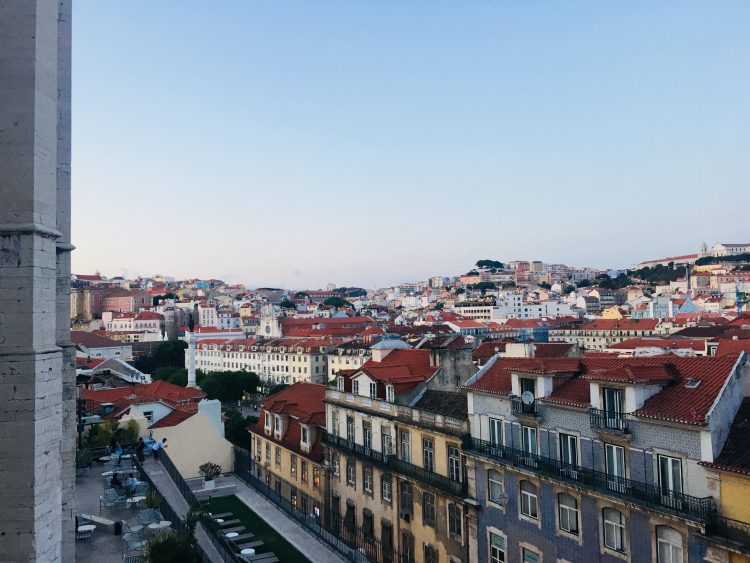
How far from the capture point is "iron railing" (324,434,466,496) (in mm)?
22234

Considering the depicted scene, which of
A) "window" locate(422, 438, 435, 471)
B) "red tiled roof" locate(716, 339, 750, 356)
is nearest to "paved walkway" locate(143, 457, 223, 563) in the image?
"window" locate(422, 438, 435, 471)

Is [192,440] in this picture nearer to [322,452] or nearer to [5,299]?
[322,452]

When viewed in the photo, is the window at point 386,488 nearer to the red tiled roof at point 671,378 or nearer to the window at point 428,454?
the window at point 428,454

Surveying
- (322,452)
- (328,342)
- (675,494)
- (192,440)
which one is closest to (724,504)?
(675,494)

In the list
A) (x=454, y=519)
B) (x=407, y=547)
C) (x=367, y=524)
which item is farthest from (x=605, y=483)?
(x=367, y=524)

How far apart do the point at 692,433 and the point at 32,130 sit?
15.5 meters

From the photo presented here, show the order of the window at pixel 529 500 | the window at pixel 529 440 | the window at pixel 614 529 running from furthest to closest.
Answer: the window at pixel 529 440 < the window at pixel 529 500 < the window at pixel 614 529

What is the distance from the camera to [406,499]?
24.9m

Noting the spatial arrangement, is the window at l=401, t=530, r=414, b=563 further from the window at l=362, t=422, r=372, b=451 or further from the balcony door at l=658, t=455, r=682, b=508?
the balcony door at l=658, t=455, r=682, b=508

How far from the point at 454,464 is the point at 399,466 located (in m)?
3.28

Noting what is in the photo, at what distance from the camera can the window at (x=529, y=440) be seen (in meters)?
19.4

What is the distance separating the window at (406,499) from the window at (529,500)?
6.42 meters

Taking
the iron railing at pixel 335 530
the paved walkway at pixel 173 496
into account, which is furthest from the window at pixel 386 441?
the paved walkway at pixel 173 496

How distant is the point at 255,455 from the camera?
38.4 metres
